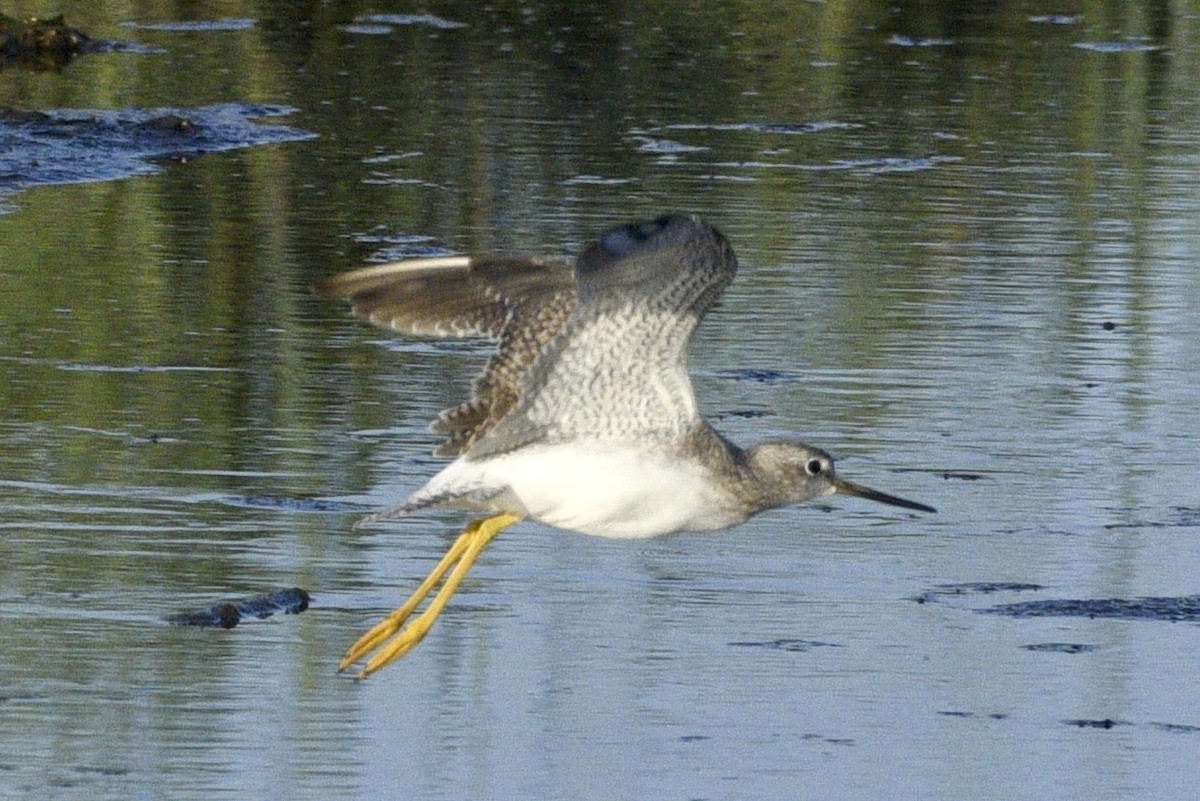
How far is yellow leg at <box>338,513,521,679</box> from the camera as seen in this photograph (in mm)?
5957

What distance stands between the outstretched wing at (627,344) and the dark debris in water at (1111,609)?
964 mm

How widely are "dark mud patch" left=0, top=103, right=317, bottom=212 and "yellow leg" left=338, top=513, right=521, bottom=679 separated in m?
5.91

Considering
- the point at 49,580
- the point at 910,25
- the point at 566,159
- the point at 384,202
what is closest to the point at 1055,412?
the point at 49,580

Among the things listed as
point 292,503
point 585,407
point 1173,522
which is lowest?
point 1173,522

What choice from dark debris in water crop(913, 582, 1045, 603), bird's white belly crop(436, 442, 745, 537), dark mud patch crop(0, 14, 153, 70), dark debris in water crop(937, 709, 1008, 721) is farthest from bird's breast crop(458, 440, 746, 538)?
dark mud patch crop(0, 14, 153, 70)

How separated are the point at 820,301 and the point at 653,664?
4.06 metres

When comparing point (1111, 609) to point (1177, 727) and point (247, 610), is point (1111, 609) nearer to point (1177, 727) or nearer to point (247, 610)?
point (1177, 727)

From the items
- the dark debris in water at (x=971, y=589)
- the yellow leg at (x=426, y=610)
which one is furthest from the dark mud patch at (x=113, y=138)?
the dark debris in water at (x=971, y=589)

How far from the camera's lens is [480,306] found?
20.9ft

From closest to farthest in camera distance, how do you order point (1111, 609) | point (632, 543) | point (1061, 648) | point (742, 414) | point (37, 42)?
point (1061, 648) → point (1111, 609) → point (632, 543) → point (742, 414) → point (37, 42)

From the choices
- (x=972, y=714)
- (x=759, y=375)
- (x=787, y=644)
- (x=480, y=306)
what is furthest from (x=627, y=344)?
(x=759, y=375)

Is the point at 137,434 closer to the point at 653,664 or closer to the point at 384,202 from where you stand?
the point at 653,664

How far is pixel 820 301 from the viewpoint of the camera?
387 inches

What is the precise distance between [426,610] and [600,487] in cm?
52
